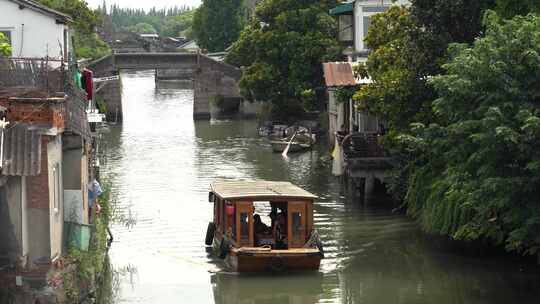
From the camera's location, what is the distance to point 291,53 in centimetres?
6275

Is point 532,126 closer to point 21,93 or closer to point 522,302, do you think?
point 522,302

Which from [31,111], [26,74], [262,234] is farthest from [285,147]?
[31,111]

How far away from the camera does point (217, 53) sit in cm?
9344

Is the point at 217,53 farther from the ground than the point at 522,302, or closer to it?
farther from the ground

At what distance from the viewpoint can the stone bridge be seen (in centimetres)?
7562

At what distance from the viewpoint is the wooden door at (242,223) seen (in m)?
28.8

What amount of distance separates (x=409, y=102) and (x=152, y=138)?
3135 cm

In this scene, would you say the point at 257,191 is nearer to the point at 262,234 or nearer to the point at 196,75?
the point at 262,234

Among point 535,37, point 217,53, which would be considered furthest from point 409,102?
point 217,53

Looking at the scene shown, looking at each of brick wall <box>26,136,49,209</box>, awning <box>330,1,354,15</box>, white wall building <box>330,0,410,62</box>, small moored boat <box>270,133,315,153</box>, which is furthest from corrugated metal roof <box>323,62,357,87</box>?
brick wall <box>26,136,49,209</box>

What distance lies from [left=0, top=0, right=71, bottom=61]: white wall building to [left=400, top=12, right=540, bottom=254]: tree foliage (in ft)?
37.8

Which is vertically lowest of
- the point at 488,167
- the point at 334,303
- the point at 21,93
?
the point at 334,303

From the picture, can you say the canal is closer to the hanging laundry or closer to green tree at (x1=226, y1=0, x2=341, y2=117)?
the hanging laundry

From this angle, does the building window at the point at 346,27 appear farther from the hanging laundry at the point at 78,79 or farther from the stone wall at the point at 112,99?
the hanging laundry at the point at 78,79
